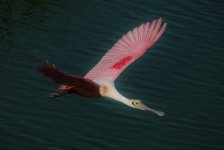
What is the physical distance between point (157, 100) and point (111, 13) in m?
2.99

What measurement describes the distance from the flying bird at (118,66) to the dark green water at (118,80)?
213cm

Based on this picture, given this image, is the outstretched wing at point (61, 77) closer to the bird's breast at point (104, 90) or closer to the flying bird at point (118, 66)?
the flying bird at point (118, 66)

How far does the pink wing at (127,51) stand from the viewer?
11.5 meters

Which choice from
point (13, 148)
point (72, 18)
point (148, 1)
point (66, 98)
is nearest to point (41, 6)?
point (72, 18)

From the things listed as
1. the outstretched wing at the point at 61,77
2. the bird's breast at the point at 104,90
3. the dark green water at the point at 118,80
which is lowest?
the outstretched wing at the point at 61,77

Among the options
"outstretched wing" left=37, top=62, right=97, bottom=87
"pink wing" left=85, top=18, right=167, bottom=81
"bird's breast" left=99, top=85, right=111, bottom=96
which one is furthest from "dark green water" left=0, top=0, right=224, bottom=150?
"outstretched wing" left=37, top=62, right=97, bottom=87

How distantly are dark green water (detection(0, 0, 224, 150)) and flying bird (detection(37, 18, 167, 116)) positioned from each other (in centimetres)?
213

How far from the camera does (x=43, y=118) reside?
13.9 metres

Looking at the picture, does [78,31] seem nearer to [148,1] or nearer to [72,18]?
[72,18]

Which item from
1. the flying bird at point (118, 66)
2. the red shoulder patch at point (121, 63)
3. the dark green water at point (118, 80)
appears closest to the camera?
the flying bird at point (118, 66)

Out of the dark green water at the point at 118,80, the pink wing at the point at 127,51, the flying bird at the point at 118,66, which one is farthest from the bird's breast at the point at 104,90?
the dark green water at the point at 118,80

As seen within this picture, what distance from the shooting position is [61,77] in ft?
32.5

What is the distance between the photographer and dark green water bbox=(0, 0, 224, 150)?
13.8m

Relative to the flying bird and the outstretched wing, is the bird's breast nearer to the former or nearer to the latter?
the flying bird
